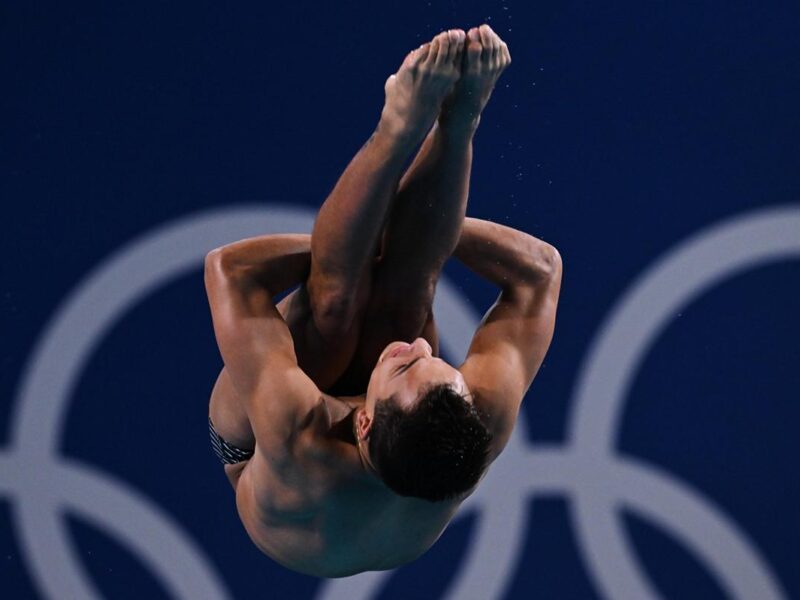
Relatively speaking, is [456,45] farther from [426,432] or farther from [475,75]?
[426,432]

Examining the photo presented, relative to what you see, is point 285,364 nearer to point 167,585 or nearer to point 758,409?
point 167,585

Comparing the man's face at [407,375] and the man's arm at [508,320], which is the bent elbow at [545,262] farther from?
the man's face at [407,375]

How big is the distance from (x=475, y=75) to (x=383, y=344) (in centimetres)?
88

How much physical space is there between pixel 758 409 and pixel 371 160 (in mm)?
3014

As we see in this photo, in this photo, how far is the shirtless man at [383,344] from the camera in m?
2.88

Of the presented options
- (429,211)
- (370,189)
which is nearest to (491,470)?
(429,211)

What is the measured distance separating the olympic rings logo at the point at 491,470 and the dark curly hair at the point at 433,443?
7.80ft

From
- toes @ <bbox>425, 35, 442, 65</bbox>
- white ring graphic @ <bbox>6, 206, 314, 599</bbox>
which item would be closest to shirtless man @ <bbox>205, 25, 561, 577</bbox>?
toes @ <bbox>425, 35, 442, 65</bbox>

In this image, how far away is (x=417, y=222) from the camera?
11.0ft

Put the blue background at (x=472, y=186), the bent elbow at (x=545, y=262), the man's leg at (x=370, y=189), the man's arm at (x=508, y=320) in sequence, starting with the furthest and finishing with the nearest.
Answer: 1. the blue background at (x=472, y=186)
2. the bent elbow at (x=545, y=262)
3. the man's arm at (x=508, y=320)
4. the man's leg at (x=370, y=189)

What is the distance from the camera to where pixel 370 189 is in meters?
3.08

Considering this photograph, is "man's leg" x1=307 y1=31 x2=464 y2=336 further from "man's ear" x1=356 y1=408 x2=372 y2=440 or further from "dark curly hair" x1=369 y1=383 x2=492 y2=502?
"dark curly hair" x1=369 y1=383 x2=492 y2=502

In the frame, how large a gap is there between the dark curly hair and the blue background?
2.44 metres

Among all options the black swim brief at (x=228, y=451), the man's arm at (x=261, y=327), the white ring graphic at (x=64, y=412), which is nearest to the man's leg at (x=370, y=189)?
the man's arm at (x=261, y=327)
